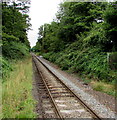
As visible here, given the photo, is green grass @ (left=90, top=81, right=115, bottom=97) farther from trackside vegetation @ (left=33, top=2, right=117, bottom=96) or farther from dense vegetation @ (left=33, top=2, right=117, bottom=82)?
dense vegetation @ (left=33, top=2, right=117, bottom=82)

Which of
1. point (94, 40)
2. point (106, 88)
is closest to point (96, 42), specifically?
point (94, 40)

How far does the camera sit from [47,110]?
5230 millimetres

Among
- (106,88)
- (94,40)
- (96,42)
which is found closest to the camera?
(106,88)

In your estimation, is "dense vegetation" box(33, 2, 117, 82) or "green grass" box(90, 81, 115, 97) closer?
"green grass" box(90, 81, 115, 97)

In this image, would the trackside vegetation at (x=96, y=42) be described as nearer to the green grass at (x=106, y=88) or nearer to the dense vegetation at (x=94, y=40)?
the dense vegetation at (x=94, y=40)

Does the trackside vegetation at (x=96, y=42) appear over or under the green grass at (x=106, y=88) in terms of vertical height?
over

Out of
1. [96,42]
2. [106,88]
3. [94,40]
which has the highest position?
[94,40]

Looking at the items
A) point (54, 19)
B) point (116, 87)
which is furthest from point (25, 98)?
point (54, 19)

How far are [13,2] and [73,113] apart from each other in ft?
35.2

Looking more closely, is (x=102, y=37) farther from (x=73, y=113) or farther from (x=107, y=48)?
(x=73, y=113)

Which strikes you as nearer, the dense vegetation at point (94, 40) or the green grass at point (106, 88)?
the green grass at point (106, 88)

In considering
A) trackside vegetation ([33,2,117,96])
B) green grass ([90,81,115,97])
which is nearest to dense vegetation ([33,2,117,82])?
trackside vegetation ([33,2,117,96])

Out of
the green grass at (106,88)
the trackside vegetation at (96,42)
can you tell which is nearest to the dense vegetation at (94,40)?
the trackside vegetation at (96,42)

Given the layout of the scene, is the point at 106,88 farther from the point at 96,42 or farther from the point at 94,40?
the point at 96,42
